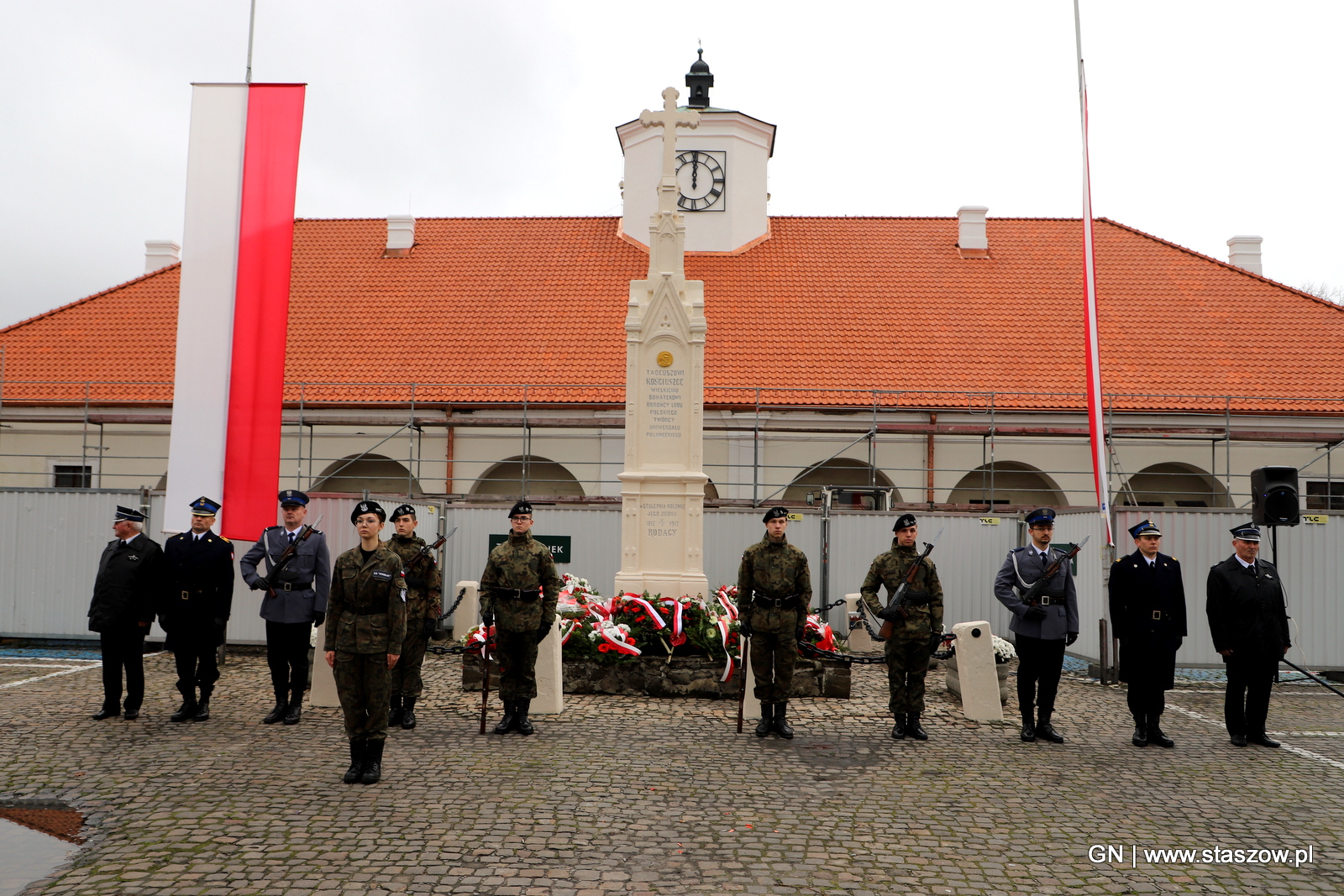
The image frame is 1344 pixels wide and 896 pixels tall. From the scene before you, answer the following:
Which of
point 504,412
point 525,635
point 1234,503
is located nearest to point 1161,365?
point 1234,503

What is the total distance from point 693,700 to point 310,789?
13.4 ft

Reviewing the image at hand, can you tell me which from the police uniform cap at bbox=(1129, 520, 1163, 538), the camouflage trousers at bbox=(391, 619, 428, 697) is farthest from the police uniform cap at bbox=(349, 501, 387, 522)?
the police uniform cap at bbox=(1129, 520, 1163, 538)

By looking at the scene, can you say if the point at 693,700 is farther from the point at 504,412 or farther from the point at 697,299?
the point at 504,412

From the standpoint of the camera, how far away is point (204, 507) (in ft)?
28.1

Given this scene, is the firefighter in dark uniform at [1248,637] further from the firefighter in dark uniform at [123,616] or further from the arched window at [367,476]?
the arched window at [367,476]

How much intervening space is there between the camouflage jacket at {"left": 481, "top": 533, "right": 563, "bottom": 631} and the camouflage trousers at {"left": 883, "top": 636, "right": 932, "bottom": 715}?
9.31 feet

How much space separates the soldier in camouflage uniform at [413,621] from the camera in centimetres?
776

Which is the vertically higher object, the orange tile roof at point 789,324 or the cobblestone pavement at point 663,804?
the orange tile roof at point 789,324

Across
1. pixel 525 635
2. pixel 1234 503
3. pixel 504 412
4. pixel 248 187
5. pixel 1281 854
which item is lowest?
pixel 1281 854

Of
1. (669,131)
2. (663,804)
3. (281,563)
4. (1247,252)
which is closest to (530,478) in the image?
(669,131)

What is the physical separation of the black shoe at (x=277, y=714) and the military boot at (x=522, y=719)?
2016 millimetres

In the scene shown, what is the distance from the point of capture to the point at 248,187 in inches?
391

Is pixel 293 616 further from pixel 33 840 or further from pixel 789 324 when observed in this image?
pixel 789 324

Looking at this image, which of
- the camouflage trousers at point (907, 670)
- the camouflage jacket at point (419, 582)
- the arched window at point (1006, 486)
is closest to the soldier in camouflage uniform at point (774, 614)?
the camouflage trousers at point (907, 670)
